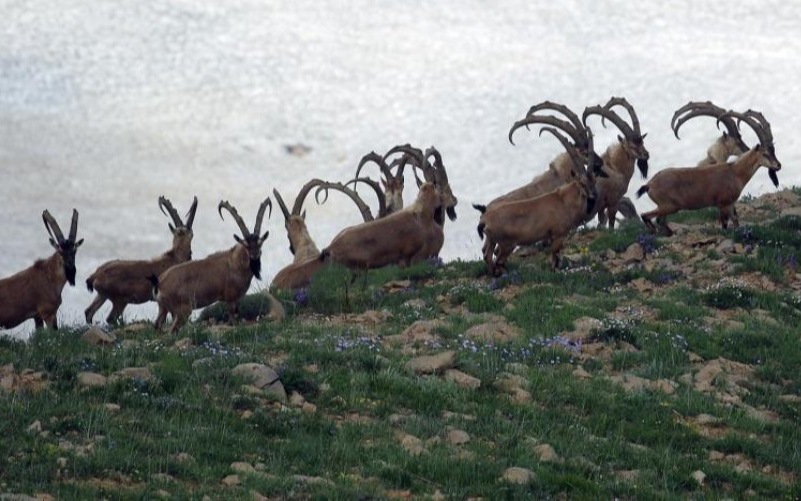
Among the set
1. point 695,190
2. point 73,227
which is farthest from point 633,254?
point 73,227

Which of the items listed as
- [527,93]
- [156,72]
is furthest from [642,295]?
[156,72]

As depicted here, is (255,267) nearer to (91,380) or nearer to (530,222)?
(530,222)

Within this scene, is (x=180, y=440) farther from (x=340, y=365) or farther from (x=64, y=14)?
(x=64, y=14)

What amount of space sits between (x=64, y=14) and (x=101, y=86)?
3711mm

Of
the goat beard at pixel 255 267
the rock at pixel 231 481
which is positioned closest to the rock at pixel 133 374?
the rock at pixel 231 481

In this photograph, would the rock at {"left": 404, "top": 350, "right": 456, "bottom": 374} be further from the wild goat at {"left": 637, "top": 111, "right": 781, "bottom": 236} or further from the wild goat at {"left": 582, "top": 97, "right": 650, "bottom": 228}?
the wild goat at {"left": 582, "top": 97, "right": 650, "bottom": 228}

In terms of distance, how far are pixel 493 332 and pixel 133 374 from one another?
4.16 meters

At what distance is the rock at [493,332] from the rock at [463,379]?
153 centimetres

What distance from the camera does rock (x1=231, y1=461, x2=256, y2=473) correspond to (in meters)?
Answer: 13.4

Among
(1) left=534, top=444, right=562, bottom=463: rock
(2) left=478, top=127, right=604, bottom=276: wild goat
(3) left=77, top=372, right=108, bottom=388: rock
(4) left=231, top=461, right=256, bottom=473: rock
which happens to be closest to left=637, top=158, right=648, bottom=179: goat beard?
(2) left=478, top=127, right=604, bottom=276: wild goat

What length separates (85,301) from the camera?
30484mm

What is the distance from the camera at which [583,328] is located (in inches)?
722

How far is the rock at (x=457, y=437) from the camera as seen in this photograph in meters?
14.4

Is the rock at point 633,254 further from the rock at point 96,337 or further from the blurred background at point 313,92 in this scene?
the blurred background at point 313,92
